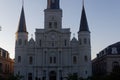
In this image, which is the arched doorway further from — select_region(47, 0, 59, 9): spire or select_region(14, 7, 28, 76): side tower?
select_region(47, 0, 59, 9): spire

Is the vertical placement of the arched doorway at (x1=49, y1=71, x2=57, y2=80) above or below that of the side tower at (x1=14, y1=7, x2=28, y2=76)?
below

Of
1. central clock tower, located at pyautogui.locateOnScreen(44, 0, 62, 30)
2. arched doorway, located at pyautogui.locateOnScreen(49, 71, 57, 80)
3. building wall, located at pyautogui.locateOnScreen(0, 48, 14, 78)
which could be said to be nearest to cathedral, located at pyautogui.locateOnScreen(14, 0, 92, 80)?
arched doorway, located at pyautogui.locateOnScreen(49, 71, 57, 80)

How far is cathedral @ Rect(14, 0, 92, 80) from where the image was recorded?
3285 inches

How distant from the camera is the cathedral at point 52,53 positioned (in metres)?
83.4

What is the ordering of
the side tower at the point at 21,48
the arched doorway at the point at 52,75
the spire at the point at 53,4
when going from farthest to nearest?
the spire at the point at 53,4 → the arched doorway at the point at 52,75 → the side tower at the point at 21,48

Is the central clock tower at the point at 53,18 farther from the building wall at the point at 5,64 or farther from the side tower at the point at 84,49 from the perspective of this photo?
the building wall at the point at 5,64

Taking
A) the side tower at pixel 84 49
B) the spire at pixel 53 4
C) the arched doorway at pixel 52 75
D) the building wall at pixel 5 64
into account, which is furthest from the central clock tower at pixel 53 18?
the building wall at pixel 5 64

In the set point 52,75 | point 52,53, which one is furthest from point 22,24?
point 52,75

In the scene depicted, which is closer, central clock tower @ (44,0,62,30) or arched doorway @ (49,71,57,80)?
arched doorway @ (49,71,57,80)

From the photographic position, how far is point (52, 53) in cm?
8494

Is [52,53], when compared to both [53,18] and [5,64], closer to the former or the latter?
[53,18]

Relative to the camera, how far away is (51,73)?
84.8 metres

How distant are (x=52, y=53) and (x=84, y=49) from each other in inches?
346

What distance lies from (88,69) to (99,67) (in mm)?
10237
